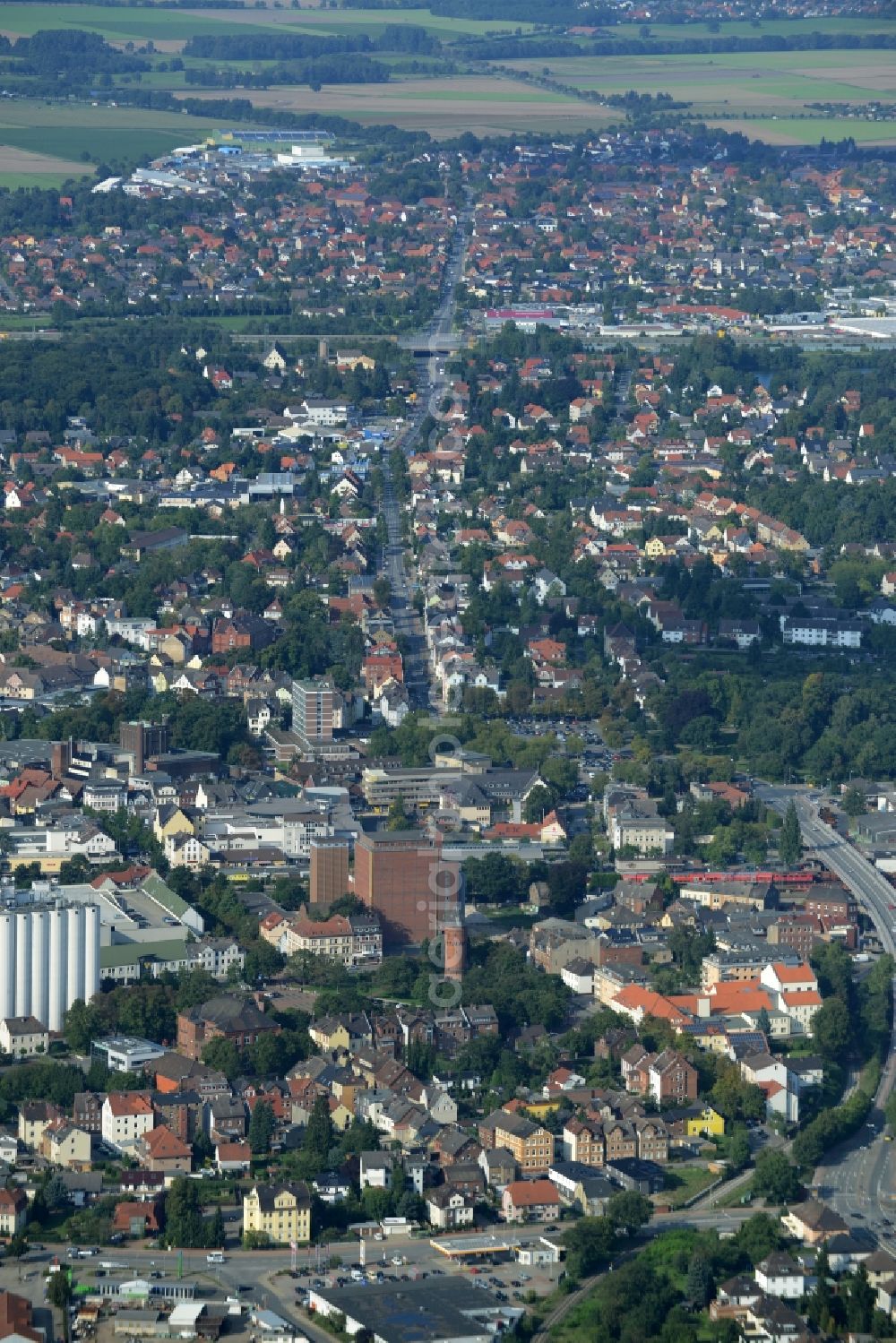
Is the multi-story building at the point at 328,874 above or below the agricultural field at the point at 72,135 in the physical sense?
above

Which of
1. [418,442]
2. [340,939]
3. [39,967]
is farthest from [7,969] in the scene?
[418,442]

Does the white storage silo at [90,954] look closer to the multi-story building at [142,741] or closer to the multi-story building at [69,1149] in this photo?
the multi-story building at [69,1149]

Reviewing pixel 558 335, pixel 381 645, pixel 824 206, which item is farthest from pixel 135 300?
pixel 381 645

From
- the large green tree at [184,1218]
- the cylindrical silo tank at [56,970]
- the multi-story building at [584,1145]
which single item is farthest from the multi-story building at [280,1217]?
the cylindrical silo tank at [56,970]

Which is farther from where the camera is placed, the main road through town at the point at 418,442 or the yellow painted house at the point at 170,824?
the main road through town at the point at 418,442

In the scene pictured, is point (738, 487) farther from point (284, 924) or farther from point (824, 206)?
point (824, 206)

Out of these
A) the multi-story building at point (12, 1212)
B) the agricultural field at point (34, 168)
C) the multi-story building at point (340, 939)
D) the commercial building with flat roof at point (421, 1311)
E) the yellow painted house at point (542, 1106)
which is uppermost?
the commercial building with flat roof at point (421, 1311)
